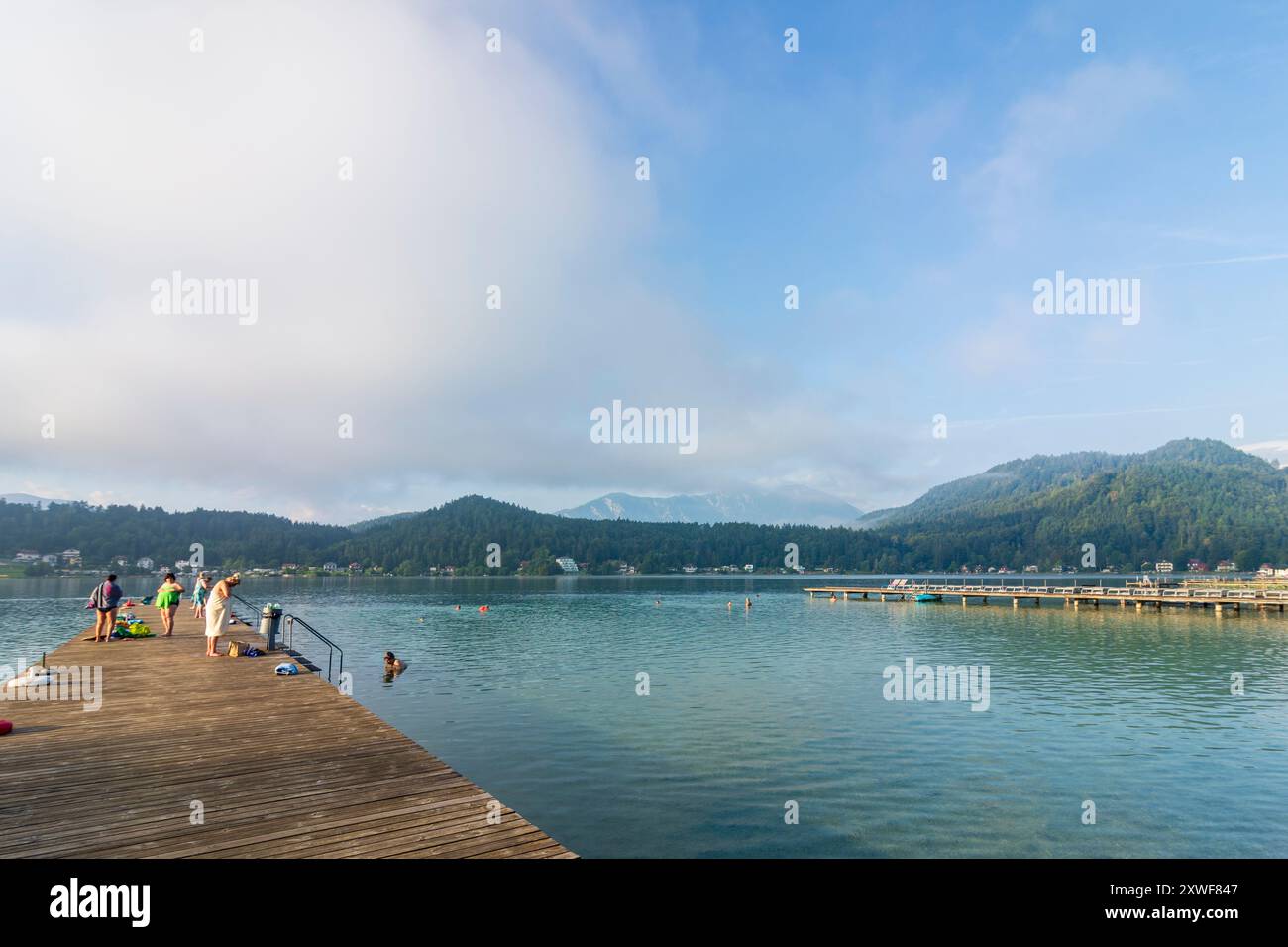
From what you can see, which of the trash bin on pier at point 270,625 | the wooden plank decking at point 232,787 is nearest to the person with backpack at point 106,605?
the trash bin on pier at point 270,625

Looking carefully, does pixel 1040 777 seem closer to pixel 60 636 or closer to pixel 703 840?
pixel 703 840

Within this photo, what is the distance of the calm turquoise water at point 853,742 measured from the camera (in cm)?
1747

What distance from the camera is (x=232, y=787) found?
11.9 m

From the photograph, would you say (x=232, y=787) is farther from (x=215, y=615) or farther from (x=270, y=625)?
(x=270, y=625)

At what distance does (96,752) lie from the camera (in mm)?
13867

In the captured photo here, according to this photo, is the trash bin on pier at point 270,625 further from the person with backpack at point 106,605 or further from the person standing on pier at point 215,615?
the person with backpack at point 106,605

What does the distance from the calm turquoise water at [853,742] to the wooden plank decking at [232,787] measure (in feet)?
19.5

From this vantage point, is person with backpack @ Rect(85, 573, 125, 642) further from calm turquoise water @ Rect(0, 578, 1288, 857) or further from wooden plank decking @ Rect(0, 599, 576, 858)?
wooden plank decking @ Rect(0, 599, 576, 858)

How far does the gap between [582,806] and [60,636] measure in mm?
61248

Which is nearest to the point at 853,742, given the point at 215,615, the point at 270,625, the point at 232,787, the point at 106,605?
the point at 232,787

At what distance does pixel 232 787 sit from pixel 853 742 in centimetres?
2133

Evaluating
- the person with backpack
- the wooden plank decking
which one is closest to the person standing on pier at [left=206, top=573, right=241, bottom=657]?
the person with backpack
